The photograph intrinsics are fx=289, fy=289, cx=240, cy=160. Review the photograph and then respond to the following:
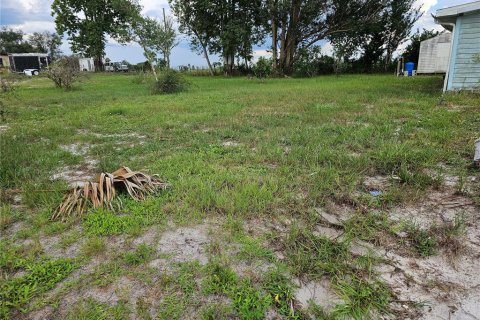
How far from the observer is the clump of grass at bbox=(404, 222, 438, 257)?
1.74 meters

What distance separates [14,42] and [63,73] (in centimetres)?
4234

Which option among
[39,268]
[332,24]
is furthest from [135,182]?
[332,24]

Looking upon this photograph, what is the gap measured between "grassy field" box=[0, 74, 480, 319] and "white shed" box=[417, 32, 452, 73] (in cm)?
1393

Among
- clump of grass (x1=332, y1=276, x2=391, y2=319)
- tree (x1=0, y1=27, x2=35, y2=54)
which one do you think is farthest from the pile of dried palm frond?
tree (x1=0, y1=27, x2=35, y2=54)

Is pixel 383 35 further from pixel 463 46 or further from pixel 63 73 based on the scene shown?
pixel 63 73

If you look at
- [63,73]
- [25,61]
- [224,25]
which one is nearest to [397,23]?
[224,25]

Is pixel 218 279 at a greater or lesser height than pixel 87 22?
lesser

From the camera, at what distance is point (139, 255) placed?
173 centimetres

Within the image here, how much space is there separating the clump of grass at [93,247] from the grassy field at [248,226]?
0.01 m

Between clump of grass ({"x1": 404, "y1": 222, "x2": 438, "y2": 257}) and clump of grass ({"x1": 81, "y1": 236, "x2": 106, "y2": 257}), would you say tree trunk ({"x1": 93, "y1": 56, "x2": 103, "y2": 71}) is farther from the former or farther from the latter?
clump of grass ({"x1": 404, "y1": 222, "x2": 438, "y2": 257})

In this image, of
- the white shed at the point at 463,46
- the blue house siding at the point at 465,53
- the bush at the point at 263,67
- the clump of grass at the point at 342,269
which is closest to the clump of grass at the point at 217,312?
the clump of grass at the point at 342,269

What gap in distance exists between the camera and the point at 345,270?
1.59m

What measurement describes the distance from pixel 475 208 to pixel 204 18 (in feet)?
69.6

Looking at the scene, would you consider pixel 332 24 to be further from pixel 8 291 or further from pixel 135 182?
pixel 8 291
